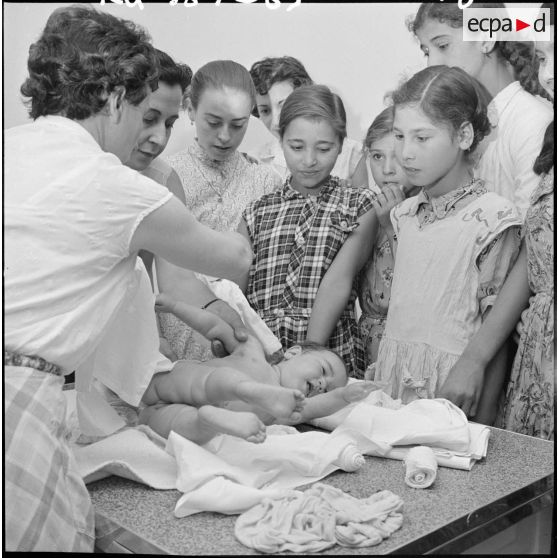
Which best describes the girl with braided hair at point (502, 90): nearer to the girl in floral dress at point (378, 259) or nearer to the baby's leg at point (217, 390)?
the girl in floral dress at point (378, 259)

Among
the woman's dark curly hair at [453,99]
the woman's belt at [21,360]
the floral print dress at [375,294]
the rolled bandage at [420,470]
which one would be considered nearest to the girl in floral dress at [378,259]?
the floral print dress at [375,294]

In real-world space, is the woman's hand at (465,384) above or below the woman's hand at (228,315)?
below

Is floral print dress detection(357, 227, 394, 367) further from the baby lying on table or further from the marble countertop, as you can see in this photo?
the marble countertop

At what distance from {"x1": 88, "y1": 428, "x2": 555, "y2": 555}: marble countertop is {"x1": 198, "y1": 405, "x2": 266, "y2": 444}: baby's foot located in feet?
0.34

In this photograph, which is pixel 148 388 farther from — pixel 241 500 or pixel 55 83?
pixel 55 83

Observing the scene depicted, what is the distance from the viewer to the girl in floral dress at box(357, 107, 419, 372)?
5.09 feet

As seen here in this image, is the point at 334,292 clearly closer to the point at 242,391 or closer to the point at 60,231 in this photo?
the point at 242,391

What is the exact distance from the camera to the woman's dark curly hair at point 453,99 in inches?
56.5

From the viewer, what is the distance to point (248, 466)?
1.08m

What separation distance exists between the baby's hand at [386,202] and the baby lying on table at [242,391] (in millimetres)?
299

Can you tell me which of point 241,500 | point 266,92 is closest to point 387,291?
point 266,92

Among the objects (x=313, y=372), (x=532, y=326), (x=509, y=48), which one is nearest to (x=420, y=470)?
(x=313, y=372)

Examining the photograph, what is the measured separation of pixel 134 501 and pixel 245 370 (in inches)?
15.1

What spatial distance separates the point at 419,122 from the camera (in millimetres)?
1449
